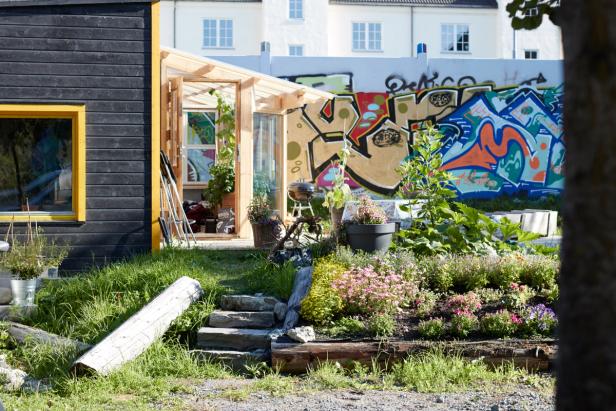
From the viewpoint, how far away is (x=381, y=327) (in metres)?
7.51

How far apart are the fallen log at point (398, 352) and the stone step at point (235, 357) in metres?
0.30

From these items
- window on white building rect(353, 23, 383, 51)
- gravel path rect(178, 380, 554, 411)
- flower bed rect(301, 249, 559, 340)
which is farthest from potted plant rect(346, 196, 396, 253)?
window on white building rect(353, 23, 383, 51)

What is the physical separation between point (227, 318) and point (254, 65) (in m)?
14.7

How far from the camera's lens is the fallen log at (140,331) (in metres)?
6.95

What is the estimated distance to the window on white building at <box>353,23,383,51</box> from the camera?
115 ft

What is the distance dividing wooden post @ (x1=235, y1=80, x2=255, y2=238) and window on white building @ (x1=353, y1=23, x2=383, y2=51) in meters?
22.0

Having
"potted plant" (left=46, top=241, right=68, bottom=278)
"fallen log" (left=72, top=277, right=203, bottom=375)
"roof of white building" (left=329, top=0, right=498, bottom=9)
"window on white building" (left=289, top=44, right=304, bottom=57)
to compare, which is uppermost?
"roof of white building" (left=329, top=0, right=498, bottom=9)

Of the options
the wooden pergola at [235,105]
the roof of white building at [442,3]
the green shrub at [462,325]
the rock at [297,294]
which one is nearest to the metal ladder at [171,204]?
the wooden pergola at [235,105]

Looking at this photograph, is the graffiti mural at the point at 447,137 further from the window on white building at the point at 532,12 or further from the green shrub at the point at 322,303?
the window on white building at the point at 532,12

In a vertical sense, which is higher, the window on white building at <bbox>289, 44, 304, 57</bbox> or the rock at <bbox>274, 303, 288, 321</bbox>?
the window on white building at <bbox>289, 44, 304, 57</bbox>

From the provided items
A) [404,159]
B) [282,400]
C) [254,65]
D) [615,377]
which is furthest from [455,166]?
[615,377]

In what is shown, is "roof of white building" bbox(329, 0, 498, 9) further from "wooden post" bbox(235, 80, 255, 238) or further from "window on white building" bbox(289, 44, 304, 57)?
"wooden post" bbox(235, 80, 255, 238)

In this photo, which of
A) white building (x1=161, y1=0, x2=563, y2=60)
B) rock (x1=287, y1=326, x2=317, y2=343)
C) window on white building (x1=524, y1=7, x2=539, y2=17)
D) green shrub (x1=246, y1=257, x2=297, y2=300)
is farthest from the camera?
white building (x1=161, y1=0, x2=563, y2=60)

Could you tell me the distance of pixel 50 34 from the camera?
10812 millimetres
